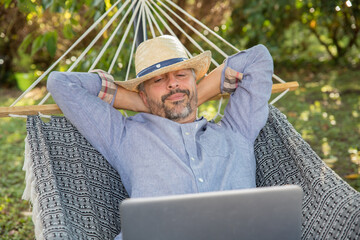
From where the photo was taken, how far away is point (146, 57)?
2141 millimetres

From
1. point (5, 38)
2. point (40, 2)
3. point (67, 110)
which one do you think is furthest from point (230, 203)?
point (5, 38)

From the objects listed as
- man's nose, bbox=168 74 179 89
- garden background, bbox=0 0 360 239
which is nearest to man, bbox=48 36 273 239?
man's nose, bbox=168 74 179 89

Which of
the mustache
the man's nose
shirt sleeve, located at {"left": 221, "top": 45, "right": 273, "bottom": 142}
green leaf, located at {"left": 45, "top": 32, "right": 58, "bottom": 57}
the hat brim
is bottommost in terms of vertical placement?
shirt sleeve, located at {"left": 221, "top": 45, "right": 273, "bottom": 142}

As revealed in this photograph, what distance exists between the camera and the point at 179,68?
2090mm

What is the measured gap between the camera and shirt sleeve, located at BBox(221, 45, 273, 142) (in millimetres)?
2082

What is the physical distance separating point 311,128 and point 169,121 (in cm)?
256

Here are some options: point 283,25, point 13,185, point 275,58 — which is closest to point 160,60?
point 13,185

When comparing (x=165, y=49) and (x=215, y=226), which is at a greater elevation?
(x=165, y=49)

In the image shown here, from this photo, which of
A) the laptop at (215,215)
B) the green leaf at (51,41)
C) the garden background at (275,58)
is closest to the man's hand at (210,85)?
the garden background at (275,58)

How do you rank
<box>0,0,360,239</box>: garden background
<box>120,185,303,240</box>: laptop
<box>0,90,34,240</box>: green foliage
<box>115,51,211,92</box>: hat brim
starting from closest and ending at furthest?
<box>120,185,303,240</box>: laptop
<box>115,51,211,92</box>: hat brim
<box>0,90,34,240</box>: green foliage
<box>0,0,360,239</box>: garden background

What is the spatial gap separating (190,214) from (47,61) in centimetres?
593

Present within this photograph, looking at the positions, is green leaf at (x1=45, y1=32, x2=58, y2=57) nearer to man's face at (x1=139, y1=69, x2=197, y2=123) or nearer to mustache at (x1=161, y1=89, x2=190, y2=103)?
man's face at (x1=139, y1=69, x2=197, y2=123)

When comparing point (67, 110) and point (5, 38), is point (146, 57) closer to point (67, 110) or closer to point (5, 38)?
point (67, 110)

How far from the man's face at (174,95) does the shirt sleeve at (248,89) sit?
190mm
